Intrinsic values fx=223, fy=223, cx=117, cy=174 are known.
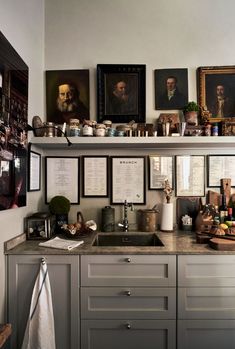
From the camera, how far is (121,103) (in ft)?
6.64

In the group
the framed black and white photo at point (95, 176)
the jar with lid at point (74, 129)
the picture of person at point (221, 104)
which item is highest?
the picture of person at point (221, 104)

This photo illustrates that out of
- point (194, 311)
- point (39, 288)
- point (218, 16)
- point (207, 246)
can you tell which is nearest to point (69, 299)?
point (39, 288)

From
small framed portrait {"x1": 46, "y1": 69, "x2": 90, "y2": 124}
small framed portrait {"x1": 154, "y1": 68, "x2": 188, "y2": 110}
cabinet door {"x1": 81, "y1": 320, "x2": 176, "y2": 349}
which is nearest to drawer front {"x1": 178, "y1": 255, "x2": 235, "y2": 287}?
cabinet door {"x1": 81, "y1": 320, "x2": 176, "y2": 349}

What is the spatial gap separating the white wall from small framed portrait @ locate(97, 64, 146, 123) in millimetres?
528

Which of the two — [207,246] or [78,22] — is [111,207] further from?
[78,22]

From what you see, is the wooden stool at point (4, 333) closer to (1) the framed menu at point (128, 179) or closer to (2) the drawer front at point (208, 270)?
(2) the drawer front at point (208, 270)

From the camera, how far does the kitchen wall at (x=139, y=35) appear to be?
2.02 metres

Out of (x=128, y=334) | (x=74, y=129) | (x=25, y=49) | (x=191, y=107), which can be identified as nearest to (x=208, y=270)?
(x=128, y=334)

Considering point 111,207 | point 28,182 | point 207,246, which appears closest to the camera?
point 207,246

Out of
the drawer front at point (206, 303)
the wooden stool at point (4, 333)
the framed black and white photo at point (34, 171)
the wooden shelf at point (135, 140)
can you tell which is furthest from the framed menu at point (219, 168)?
the wooden stool at point (4, 333)

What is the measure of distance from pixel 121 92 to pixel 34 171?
3.40ft

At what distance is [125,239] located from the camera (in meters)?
1.88

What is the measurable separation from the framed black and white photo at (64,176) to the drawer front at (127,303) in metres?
0.84

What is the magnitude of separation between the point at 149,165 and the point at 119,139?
16.8 inches
